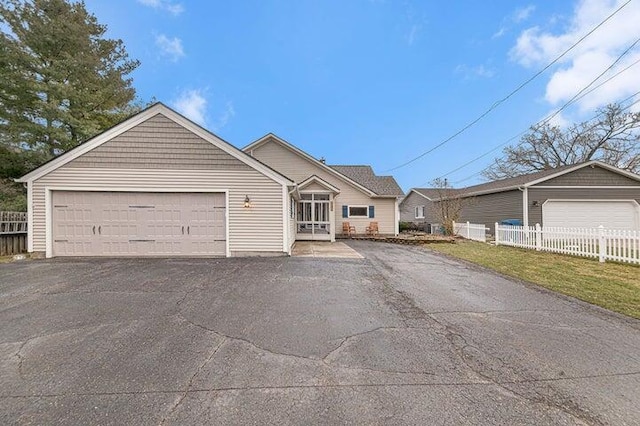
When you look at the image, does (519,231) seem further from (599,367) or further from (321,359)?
(321,359)

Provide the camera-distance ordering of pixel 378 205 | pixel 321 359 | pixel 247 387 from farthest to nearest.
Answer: pixel 378 205, pixel 321 359, pixel 247 387

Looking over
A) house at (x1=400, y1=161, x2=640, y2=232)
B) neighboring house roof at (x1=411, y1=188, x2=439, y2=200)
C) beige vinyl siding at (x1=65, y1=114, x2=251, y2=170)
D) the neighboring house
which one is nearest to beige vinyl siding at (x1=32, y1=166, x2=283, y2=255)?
beige vinyl siding at (x1=65, y1=114, x2=251, y2=170)

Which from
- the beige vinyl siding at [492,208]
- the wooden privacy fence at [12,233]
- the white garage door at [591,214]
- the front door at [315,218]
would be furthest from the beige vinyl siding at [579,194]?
the wooden privacy fence at [12,233]

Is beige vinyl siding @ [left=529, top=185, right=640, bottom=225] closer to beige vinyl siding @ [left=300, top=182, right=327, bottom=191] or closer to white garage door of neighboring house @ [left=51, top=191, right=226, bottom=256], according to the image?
beige vinyl siding @ [left=300, top=182, right=327, bottom=191]

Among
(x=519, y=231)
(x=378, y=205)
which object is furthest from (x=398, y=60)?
(x=519, y=231)

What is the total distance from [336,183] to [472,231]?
829 centimetres

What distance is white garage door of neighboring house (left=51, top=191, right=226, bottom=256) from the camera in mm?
10906

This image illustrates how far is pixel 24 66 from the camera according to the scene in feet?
52.6

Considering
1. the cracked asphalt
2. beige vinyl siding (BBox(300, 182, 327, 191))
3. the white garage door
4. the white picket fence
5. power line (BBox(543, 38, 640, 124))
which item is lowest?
the cracked asphalt

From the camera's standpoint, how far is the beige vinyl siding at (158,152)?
432 inches

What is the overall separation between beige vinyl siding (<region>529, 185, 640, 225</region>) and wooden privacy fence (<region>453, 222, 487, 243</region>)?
3024 mm

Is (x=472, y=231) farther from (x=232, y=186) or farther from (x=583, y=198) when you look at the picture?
(x=232, y=186)

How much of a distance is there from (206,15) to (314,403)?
1912cm

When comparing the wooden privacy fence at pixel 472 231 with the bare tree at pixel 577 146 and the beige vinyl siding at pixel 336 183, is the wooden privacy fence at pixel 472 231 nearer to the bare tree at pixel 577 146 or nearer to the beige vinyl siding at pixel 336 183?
the beige vinyl siding at pixel 336 183
